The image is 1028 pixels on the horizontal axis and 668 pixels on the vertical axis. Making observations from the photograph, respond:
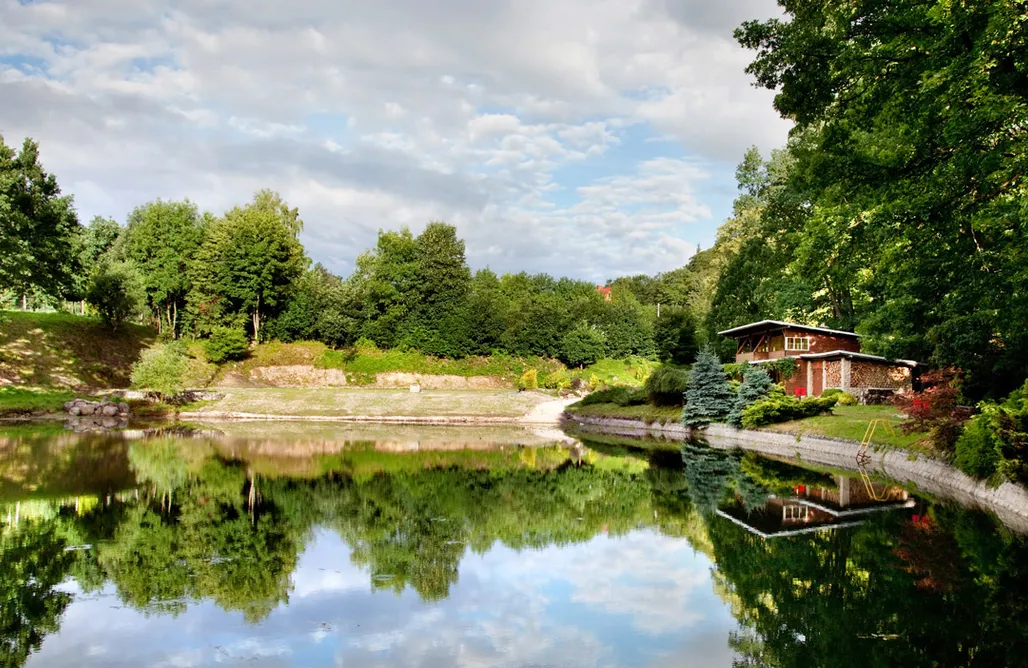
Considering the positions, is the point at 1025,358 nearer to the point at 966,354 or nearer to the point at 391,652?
the point at 966,354

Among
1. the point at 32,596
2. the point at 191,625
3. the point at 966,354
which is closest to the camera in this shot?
the point at 191,625

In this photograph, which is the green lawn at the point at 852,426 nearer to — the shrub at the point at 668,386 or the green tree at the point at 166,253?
the shrub at the point at 668,386

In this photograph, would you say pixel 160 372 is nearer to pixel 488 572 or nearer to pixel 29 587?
pixel 29 587

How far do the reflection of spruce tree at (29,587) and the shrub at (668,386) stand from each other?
29.9m

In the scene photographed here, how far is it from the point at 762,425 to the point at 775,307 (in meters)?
15.5

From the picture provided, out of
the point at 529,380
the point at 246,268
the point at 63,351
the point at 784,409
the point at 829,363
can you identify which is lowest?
the point at 784,409

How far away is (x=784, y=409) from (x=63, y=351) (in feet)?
143

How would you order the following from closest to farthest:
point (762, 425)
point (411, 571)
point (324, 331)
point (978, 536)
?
1. point (411, 571)
2. point (978, 536)
3. point (762, 425)
4. point (324, 331)

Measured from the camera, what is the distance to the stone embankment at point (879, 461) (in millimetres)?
14477

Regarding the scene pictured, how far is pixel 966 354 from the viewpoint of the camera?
738 inches

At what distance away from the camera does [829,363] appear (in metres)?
39.4

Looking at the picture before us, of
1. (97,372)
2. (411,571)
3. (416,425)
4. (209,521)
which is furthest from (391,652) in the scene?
(97,372)

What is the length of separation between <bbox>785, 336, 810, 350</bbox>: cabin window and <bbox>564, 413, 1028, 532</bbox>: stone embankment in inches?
349

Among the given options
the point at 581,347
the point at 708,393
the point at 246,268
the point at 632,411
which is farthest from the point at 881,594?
the point at 246,268
